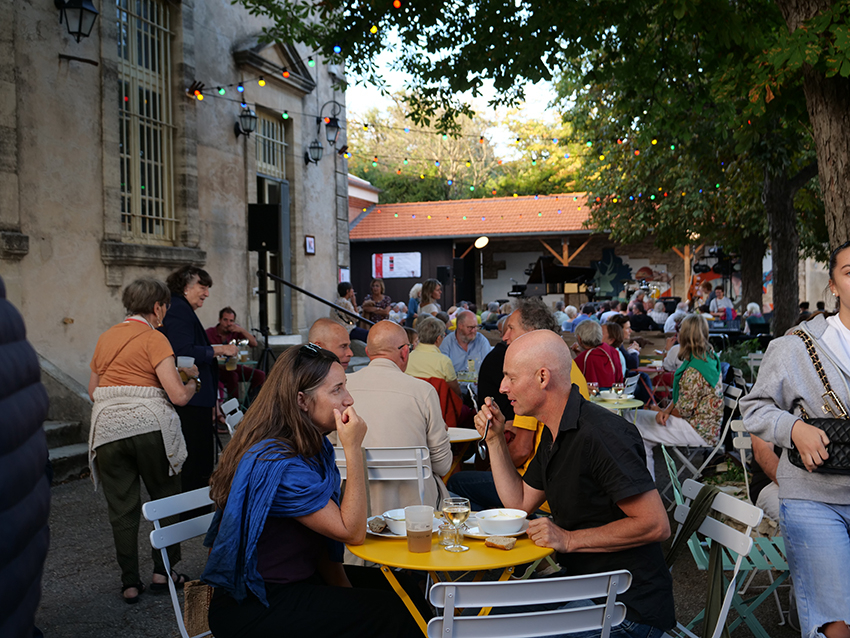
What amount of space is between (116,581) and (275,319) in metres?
8.72

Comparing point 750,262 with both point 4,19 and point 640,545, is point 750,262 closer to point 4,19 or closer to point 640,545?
point 4,19

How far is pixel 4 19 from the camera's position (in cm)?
714

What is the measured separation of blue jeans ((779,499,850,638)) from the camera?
89.1 inches

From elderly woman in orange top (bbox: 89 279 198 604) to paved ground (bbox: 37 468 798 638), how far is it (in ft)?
0.59

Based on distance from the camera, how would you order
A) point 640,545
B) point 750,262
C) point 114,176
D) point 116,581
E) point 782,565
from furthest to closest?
point 750,262
point 114,176
point 116,581
point 782,565
point 640,545

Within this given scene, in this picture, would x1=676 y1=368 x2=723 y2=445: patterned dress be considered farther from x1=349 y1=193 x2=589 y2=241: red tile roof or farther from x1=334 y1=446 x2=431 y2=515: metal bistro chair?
x1=349 y1=193 x2=589 y2=241: red tile roof

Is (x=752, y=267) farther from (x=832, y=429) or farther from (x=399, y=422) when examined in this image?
(x=832, y=429)

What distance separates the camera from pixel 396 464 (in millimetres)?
3498

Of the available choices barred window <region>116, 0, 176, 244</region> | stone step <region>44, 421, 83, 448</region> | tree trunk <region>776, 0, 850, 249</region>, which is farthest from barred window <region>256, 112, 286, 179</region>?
tree trunk <region>776, 0, 850, 249</region>

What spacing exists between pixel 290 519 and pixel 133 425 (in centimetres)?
198

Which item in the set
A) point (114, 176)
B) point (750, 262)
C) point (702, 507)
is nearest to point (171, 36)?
point (114, 176)

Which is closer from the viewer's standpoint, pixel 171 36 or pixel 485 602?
pixel 485 602

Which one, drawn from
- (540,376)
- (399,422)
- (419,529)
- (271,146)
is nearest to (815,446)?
(540,376)

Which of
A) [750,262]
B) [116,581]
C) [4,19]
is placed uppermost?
[4,19]
